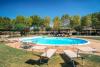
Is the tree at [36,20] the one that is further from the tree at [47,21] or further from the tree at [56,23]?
the tree at [56,23]

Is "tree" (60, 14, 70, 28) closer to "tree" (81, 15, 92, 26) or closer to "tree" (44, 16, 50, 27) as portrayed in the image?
"tree" (44, 16, 50, 27)

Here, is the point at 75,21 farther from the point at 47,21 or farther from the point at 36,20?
the point at 36,20

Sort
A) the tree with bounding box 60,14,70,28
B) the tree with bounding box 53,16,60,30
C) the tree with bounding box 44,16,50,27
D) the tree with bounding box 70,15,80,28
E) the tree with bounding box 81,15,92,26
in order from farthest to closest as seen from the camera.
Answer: the tree with bounding box 44,16,50,27
the tree with bounding box 70,15,80,28
the tree with bounding box 53,16,60,30
the tree with bounding box 81,15,92,26
the tree with bounding box 60,14,70,28

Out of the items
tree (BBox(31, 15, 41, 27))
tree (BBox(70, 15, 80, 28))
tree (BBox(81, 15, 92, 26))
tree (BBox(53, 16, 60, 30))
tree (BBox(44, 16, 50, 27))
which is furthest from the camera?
tree (BBox(31, 15, 41, 27))

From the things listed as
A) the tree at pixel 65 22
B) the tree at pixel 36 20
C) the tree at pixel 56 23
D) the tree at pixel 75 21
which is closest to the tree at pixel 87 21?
the tree at pixel 75 21

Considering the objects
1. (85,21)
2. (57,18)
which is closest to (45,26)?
(57,18)

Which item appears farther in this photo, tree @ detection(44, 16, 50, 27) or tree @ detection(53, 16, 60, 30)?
tree @ detection(44, 16, 50, 27)

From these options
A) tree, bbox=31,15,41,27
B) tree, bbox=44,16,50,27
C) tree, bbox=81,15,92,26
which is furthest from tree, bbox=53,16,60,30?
tree, bbox=81,15,92,26

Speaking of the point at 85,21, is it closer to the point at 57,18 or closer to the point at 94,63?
the point at 57,18

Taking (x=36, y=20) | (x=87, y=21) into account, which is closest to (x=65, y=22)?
(x=87, y=21)

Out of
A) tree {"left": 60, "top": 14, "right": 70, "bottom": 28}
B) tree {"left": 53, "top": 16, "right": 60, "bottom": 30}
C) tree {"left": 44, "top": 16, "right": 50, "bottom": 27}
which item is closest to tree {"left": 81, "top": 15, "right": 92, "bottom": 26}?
tree {"left": 60, "top": 14, "right": 70, "bottom": 28}

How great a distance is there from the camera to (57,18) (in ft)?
193

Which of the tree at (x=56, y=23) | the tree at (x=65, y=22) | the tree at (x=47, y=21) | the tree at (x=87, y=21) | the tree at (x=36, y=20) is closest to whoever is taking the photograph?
the tree at (x=65, y=22)

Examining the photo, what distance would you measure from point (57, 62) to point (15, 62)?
2562 millimetres
